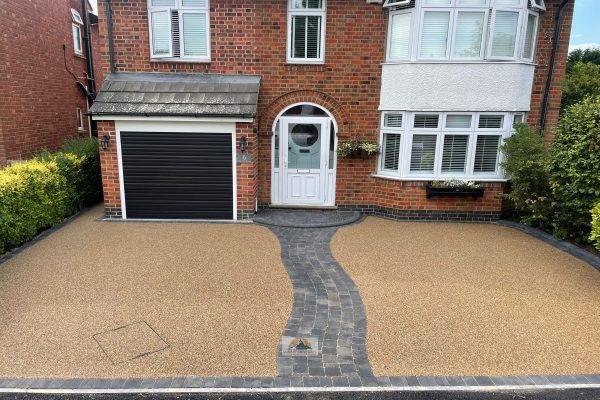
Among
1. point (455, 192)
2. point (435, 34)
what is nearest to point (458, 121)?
point (455, 192)

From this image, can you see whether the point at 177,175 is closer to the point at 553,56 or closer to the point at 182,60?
the point at 182,60

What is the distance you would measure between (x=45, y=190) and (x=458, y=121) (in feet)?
28.1

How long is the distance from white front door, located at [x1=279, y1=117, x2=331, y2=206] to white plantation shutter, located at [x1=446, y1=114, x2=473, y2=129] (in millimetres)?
2668

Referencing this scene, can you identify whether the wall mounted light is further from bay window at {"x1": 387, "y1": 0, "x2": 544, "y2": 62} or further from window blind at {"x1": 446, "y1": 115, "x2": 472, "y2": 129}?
window blind at {"x1": 446, "y1": 115, "x2": 472, "y2": 129}

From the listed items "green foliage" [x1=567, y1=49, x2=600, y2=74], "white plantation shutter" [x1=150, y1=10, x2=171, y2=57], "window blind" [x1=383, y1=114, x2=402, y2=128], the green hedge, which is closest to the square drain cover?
the green hedge

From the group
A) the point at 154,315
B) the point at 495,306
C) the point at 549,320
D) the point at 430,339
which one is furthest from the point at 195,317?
the point at 549,320

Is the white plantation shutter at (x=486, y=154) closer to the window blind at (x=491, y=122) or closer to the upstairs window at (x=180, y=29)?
the window blind at (x=491, y=122)

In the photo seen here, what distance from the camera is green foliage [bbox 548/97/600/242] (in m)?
6.57

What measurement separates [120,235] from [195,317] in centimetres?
375

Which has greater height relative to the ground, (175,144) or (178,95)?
(178,95)

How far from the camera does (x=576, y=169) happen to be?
267 inches

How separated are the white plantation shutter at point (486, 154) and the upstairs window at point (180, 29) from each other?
6363 mm

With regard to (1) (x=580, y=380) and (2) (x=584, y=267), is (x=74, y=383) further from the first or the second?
(2) (x=584, y=267)

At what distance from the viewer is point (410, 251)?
702cm
